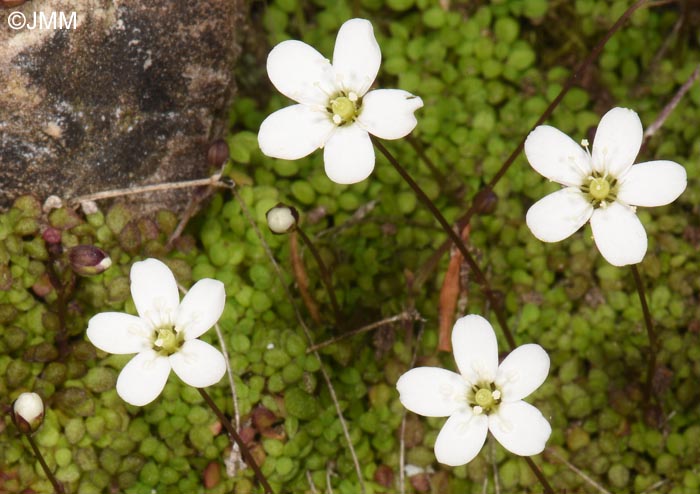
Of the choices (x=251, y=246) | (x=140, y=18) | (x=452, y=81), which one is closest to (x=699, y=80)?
(x=452, y=81)

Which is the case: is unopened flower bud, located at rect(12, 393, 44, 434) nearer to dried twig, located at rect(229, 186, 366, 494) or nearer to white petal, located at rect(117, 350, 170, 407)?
white petal, located at rect(117, 350, 170, 407)

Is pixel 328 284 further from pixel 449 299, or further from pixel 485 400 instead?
pixel 485 400

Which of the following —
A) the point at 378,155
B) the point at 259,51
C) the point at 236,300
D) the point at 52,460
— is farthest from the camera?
the point at 259,51

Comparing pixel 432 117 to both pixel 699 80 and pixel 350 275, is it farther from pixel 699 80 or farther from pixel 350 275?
pixel 699 80

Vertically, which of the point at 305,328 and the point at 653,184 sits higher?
the point at 653,184

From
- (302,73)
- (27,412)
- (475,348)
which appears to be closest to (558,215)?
(475,348)

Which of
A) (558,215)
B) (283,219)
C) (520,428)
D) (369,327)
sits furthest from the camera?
(369,327)
